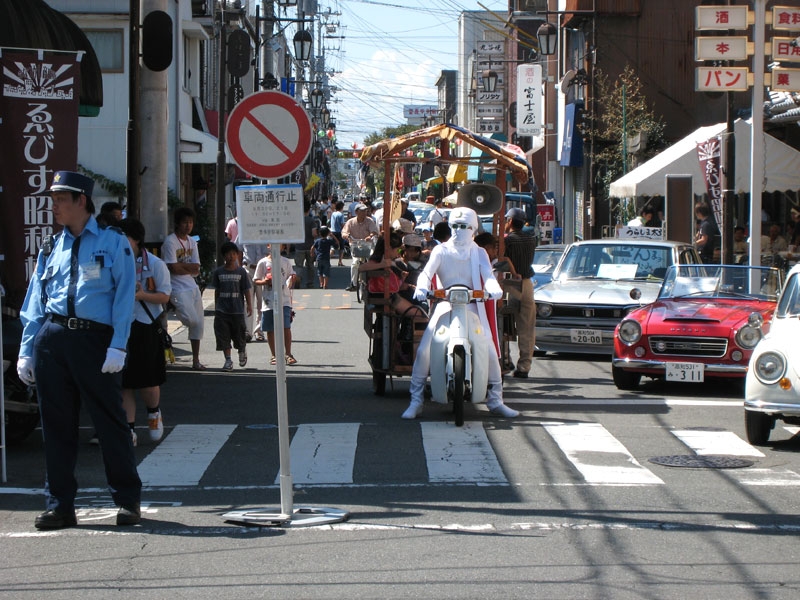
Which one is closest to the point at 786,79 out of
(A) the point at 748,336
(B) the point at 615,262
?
(B) the point at 615,262

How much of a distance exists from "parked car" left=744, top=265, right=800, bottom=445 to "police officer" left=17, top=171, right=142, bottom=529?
5153 mm

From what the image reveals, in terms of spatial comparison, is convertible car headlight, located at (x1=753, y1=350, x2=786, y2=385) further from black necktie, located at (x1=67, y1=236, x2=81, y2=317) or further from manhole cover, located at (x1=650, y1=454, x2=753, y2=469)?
black necktie, located at (x1=67, y1=236, x2=81, y2=317)

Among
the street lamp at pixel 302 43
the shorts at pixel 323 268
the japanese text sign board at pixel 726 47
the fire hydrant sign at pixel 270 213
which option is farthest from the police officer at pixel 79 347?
the street lamp at pixel 302 43

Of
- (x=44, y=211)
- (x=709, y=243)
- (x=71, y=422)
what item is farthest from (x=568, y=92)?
(x=71, y=422)

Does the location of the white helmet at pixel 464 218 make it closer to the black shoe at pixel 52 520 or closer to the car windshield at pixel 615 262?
the black shoe at pixel 52 520

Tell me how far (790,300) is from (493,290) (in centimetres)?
268

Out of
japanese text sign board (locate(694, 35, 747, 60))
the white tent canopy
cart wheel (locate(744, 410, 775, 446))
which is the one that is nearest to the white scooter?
cart wheel (locate(744, 410, 775, 446))

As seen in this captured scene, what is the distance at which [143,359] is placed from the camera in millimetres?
10148

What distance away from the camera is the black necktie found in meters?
7.22

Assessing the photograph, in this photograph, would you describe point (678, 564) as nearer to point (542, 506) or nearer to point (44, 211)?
point (542, 506)

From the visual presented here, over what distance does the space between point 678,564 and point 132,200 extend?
10.3m

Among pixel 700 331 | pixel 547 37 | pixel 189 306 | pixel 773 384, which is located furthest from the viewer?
pixel 547 37

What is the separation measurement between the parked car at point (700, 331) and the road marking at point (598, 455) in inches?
89.9

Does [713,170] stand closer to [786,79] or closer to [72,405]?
[786,79]
